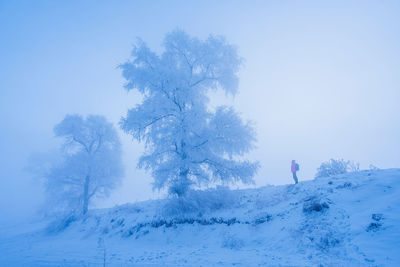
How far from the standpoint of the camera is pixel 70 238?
614 inches

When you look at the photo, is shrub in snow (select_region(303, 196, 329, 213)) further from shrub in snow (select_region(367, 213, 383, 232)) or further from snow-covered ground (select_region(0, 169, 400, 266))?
shrub in snow (select_region(367, 213, 383, 232))

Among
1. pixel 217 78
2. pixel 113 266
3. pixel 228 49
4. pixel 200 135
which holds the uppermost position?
pixel 228 49

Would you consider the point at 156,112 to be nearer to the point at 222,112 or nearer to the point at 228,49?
the point at 222,112

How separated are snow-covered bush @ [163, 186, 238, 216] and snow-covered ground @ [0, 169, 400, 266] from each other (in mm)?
54

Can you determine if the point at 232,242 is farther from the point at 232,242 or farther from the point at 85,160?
the point at 85,160

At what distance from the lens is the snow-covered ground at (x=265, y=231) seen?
6.72 meters

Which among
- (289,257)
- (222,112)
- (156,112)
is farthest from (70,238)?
(289,257)

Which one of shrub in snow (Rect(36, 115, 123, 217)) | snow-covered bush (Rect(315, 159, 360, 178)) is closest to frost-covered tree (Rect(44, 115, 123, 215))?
shrub in snow (Rect(36, 115, 123, 217))

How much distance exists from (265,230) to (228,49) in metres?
11.2

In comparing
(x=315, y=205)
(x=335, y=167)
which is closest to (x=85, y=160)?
(x=315, y=205)

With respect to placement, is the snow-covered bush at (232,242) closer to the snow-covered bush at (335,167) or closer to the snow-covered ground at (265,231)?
the snow-covered ground at (265,231)

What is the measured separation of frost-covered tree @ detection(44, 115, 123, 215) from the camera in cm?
2328

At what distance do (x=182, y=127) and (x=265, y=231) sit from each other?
648cm

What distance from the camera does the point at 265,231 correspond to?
358 inches
